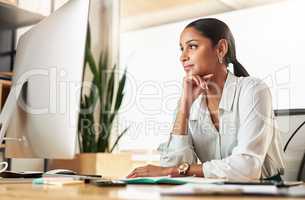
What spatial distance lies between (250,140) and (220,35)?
0.41m

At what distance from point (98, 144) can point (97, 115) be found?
0.26 meters

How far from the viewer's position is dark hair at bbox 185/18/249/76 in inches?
60.4

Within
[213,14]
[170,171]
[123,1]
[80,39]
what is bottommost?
[170,171]

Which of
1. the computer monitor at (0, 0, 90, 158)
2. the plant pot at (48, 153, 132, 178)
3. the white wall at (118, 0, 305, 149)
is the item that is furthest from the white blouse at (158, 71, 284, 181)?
the plant pot at (48, 153, 132, 178)

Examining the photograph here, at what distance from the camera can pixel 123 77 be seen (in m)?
2.69

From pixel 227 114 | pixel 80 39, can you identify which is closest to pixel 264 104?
pixel 227 114

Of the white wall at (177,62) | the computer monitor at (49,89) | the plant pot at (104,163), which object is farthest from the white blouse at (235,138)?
the plant pot at (104,163)

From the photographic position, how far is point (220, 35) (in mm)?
1550

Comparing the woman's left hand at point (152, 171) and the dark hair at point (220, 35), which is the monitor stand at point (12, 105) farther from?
the dark hair at point (220, 35)

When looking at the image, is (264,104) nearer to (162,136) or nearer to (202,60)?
(202,60)

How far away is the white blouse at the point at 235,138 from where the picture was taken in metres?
1.35

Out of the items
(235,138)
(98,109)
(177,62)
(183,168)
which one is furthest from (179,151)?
(98,109)

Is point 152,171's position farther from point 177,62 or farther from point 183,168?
point 177,62

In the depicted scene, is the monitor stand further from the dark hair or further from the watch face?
the dark hair
